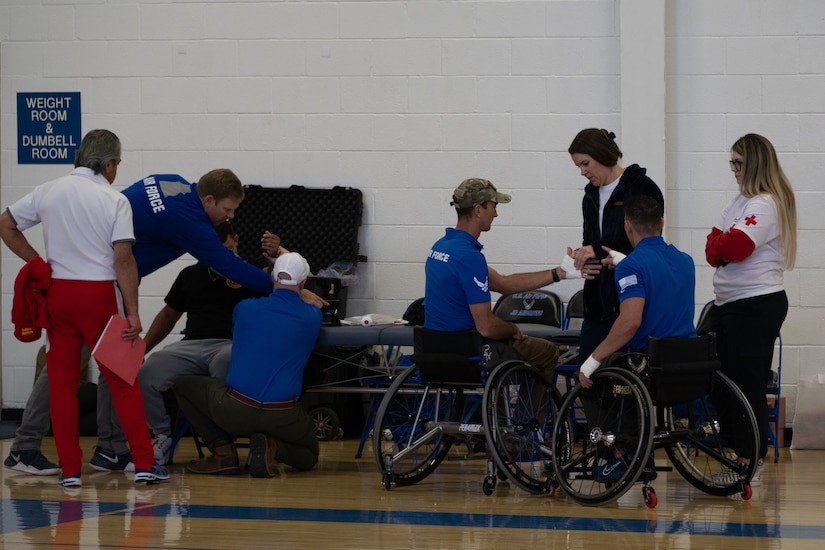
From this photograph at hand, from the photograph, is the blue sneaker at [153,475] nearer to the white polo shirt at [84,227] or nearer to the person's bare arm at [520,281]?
the white polo shirt at [84,227]

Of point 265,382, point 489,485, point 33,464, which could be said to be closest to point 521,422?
point 489,485

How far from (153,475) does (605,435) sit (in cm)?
182

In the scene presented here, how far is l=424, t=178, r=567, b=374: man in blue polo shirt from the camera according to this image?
4.40 m

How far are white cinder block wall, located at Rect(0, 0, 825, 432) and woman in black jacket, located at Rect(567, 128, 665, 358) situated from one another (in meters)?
2.05

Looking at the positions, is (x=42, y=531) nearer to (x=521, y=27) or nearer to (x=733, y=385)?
(x=733, y=385)

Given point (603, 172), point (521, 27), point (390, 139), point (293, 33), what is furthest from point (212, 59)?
point (603, 172)

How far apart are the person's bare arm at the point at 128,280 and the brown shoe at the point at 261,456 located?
2.28ft

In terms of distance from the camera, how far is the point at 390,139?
264 inches

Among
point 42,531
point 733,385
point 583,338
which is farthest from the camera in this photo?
point 583,338

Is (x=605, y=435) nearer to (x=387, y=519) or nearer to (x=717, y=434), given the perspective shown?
(x=717, y=434)

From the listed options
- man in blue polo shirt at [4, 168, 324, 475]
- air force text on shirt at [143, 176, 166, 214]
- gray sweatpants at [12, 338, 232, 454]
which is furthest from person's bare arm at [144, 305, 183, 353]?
air force text on shirt at [143, 176, 166, 214]

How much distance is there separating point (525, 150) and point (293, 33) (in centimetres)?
153

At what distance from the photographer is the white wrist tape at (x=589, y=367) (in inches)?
161

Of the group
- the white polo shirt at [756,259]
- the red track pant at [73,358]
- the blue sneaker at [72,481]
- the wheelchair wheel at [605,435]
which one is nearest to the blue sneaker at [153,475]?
the red track pant at [73,358]
